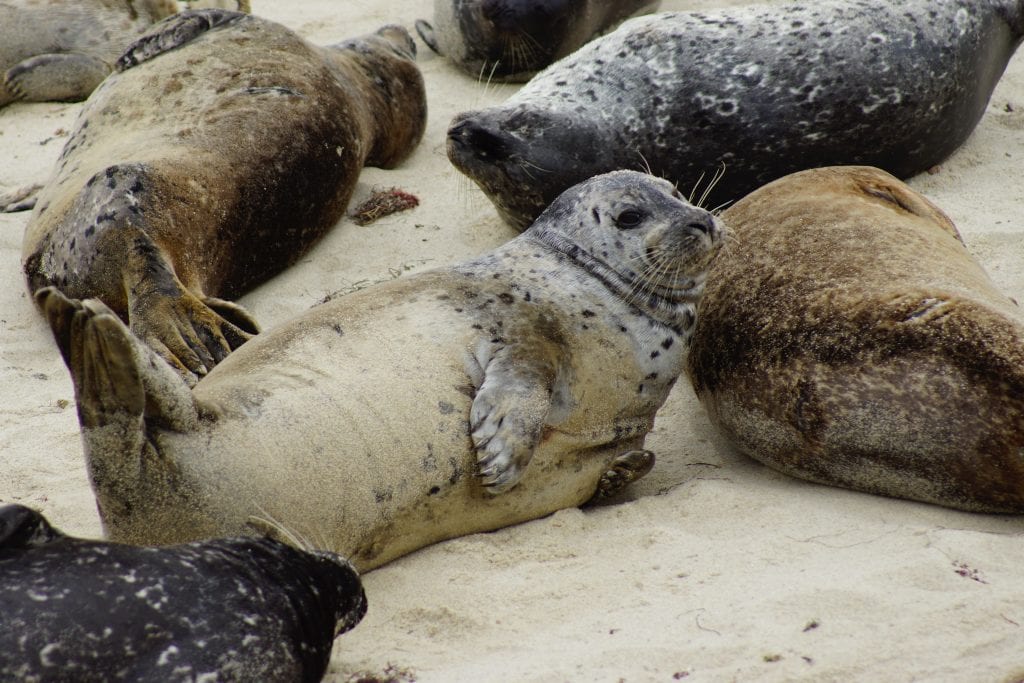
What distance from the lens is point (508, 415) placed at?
3.52m

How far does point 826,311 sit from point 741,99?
76.8 inches

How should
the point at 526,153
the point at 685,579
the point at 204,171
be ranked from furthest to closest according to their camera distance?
the point at 526,153 < the point at 204,171 < the point at 685,579

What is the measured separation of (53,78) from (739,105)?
422 cm

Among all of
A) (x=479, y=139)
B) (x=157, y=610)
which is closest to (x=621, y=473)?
(x=157, y=610)

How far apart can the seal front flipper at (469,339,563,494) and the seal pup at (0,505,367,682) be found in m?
0.71

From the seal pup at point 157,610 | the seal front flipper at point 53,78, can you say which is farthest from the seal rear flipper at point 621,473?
the seal front flipper at point 53,78

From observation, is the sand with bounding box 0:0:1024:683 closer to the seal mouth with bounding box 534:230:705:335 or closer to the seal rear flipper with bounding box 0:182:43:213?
the seal mouth with bounding box 534:230:705:335

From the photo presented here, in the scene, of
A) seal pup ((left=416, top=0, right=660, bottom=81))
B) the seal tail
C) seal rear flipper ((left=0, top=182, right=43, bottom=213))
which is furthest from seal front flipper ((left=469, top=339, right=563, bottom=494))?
seal pup ((left=416, top=0, right=660, bottom=81))

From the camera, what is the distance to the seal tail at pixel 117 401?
286cm

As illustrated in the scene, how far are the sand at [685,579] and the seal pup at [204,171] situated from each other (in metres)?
0.45

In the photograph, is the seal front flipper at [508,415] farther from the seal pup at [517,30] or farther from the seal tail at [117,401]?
the seal pup at [517,30]

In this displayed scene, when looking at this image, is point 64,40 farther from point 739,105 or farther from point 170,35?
point 739,105

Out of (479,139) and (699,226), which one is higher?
(699,226)

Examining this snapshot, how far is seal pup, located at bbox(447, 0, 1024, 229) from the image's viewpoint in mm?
5656
